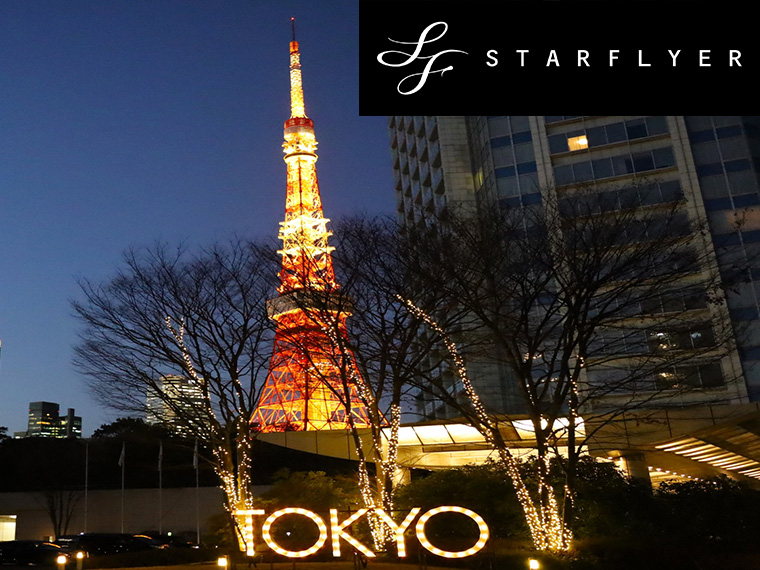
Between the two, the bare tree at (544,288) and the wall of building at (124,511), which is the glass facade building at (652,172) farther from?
the bare tree at (544,288)

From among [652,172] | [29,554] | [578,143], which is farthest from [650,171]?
[29,554]

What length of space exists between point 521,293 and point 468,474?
20.3ft

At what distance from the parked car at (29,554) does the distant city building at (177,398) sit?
Result: 25.5 ft

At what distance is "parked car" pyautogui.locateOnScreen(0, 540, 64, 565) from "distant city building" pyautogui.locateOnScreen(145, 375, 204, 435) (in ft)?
25.5

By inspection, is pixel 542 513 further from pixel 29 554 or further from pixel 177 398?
pixel 29 554

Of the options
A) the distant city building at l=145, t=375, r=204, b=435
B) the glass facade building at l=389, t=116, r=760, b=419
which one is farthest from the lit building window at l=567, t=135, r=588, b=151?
the distant city building at l=145, t=375, r=204, b=435

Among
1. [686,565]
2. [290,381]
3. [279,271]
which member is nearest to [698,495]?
[686,565]

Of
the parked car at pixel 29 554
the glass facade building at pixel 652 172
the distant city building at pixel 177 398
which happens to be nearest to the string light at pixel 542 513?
the distant city building at pixel 177 398

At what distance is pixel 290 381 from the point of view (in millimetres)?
40562

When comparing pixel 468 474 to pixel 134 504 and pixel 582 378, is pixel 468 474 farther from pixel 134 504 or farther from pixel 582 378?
pixel 134 504

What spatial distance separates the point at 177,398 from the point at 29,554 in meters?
9.87

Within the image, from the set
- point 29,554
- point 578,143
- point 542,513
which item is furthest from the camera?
point 578,143

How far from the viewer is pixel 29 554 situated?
24594mm

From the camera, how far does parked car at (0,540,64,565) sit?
80.1 feet
